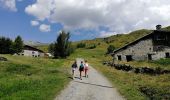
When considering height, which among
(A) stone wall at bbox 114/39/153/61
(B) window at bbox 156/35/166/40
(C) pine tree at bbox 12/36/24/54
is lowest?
(A) stone wall at bbox 114/39/153/61

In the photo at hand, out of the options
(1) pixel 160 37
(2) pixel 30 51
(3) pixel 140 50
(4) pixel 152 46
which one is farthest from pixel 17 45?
(1) pixel 160 37

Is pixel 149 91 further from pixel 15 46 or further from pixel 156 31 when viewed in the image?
pixel 15 46

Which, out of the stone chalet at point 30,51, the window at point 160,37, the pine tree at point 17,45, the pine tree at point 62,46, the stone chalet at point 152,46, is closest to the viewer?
the stone chalet at point 152,46

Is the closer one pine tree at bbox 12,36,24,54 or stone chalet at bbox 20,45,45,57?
pine tree at bbox 12,36,24,54

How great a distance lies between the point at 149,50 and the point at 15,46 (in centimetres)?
5040

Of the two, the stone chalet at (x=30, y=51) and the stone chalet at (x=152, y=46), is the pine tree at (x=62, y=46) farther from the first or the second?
the stone chalet at (x=152, y=46)

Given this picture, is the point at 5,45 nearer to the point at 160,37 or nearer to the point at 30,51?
the point at 30,51

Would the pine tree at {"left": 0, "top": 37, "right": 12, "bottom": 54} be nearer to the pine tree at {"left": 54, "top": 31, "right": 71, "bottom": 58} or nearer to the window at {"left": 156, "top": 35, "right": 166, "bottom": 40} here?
the pine tree at {"left": 54, "top": 31, "right": 71, "bottom": 58}

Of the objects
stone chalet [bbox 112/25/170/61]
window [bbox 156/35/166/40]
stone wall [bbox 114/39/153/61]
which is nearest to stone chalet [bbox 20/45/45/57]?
stone wall [bbox 114/39/153/61]

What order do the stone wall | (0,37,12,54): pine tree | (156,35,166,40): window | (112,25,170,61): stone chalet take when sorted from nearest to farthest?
(112,25,170,61): stone chalet → (156,35,166,40): window → the stone wall → (0,37,12,54): pine tree

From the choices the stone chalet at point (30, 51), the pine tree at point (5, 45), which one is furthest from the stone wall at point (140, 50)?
the stone chalet at point (30, 51)

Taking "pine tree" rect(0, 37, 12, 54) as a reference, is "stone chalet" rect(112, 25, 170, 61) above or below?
below

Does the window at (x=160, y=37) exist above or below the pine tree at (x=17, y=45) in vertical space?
below

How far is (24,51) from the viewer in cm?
11344
